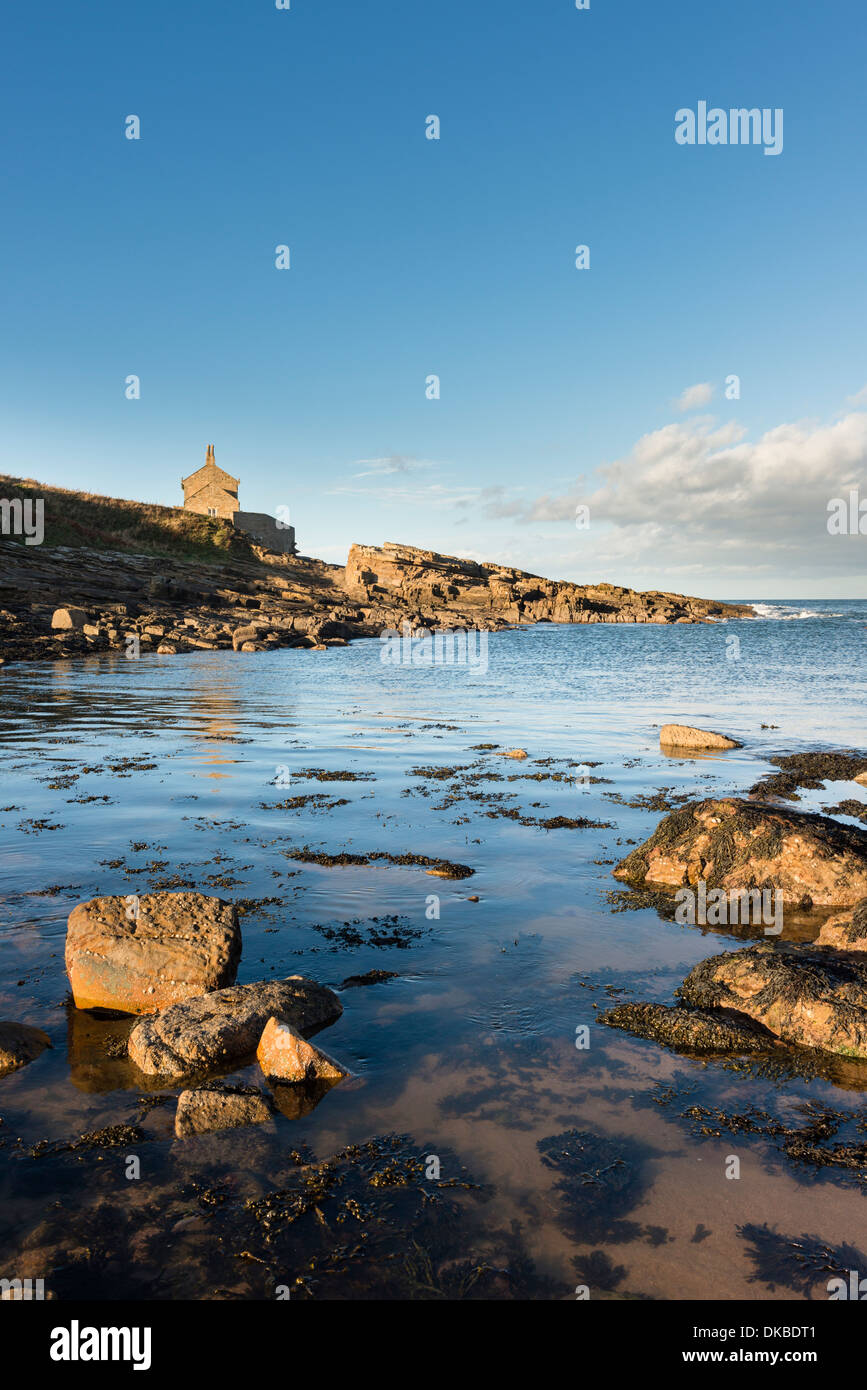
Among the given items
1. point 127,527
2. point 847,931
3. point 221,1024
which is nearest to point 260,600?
point 127,527

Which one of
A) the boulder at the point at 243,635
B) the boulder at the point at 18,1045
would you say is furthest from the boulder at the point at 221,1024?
the boulder at the point at 243,635

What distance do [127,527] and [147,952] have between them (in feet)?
306

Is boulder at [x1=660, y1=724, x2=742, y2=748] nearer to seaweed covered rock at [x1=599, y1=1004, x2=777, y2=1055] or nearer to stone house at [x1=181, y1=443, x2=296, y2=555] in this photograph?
seaweed covered rock at [x1=599, y1=1004, x2=777, y2=1055]

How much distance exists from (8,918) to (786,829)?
921cm

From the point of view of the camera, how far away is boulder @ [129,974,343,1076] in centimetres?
569

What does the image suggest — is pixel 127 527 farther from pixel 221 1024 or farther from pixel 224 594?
pixel 221 1024

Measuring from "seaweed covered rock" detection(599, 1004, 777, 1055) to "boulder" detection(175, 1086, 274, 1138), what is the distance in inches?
115

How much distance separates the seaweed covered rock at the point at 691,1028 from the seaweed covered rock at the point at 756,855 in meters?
3.19

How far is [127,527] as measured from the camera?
90.4 meters

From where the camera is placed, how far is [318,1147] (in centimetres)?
488

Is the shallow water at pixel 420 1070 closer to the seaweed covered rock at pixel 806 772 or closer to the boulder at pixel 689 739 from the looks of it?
the seaweed covered rock at pixel 806 772

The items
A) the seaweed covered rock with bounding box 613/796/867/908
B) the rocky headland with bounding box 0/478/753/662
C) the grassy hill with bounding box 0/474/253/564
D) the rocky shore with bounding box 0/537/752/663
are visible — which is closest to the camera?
the seaweed covered rock with bounding box 613/796/867/908

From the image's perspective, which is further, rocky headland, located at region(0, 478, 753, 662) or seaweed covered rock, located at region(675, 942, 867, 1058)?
rocky headland, located at region(0, 478, 753, 662)

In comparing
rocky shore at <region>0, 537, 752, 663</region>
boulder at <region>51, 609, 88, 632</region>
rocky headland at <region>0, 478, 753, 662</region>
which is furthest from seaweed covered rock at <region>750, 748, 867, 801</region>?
boulder at <region>51, 609, 88, 632</region>
